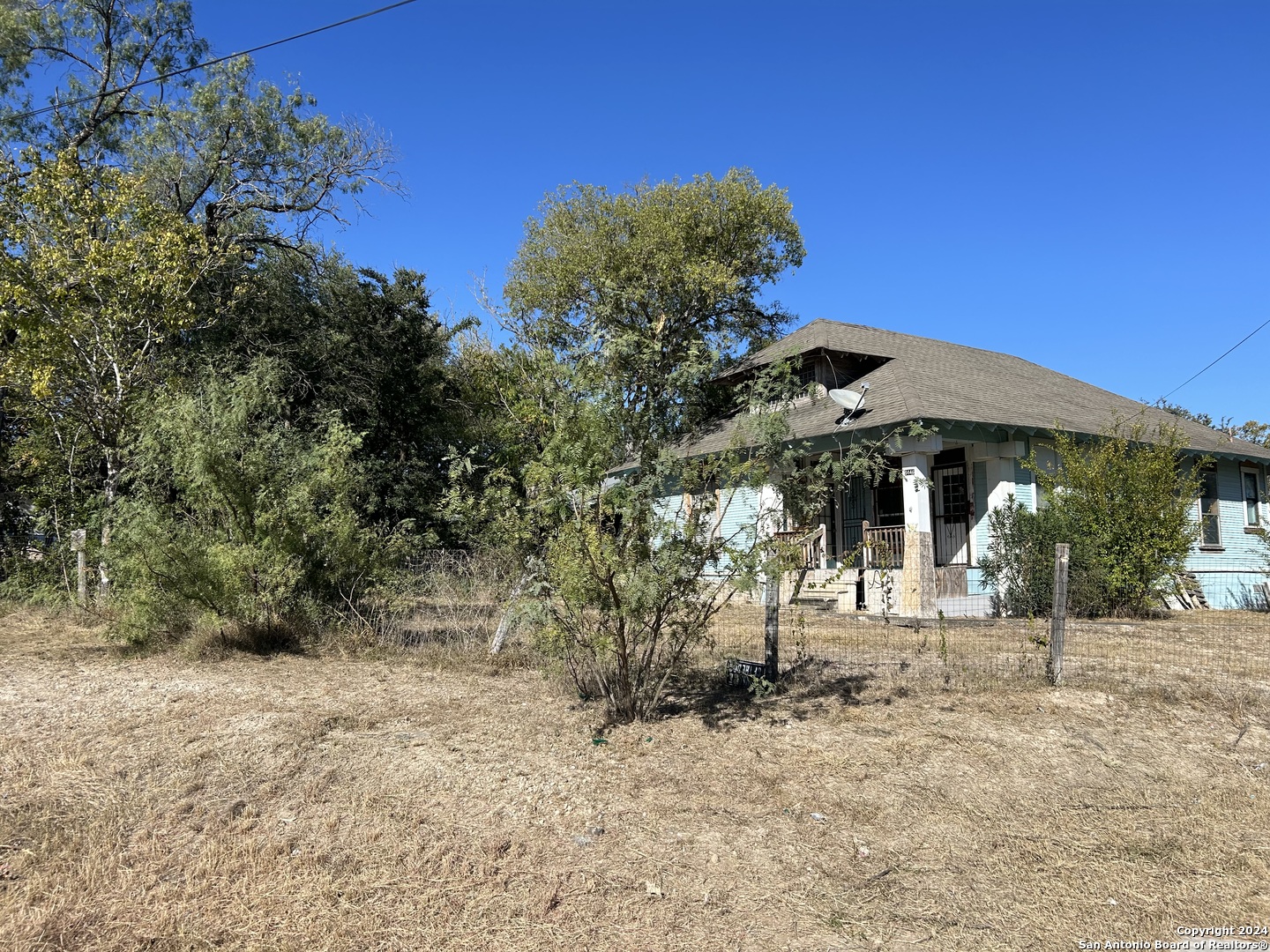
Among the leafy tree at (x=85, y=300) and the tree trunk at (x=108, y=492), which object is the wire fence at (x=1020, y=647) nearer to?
the tree trunk at (x=108, y=492)

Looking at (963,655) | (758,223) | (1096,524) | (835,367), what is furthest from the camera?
(758,223)

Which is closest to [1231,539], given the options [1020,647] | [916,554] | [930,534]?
[930,534]

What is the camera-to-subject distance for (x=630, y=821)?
4.32 m

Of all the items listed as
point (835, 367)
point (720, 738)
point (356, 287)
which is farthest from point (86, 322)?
point (835, 367)

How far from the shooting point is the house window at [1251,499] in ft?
61.9

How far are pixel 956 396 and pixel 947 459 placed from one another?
124cm

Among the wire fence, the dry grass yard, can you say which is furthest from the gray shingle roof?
the dry grass yard

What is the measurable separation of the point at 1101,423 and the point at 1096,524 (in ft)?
17.1

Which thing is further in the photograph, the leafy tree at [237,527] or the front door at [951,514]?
the front door at [951,514]

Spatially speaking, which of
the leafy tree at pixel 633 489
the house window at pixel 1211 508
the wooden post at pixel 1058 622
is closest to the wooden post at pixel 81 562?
the leafy tree at pixel 633 489

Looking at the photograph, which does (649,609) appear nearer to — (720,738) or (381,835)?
(720,738)

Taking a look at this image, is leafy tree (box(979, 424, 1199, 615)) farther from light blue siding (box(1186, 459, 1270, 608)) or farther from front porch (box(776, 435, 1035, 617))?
light blue siding (box(1186, 459, 1270, 608))

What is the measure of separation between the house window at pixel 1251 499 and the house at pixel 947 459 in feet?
0.13

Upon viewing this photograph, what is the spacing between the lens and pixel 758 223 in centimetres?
2292
